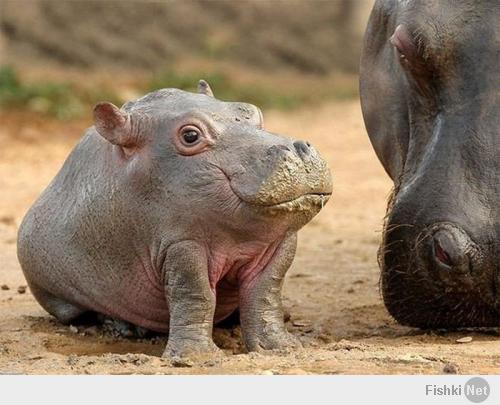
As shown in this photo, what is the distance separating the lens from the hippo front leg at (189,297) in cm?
452

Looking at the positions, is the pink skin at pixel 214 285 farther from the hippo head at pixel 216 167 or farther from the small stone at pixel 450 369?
the small stone at pixel 450 369

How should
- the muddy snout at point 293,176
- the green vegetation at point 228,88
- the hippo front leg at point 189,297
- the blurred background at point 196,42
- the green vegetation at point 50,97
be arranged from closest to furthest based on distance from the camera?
the muddy snout at point 293,176 → the hippo front leg at point 189,297 → the green vegetation at point 50,97 → the green vegetation at point 228,88 → the blurred background at point 196,42

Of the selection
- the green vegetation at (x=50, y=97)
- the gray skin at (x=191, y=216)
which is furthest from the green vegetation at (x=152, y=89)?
the gray skin at (x=191, y=216)

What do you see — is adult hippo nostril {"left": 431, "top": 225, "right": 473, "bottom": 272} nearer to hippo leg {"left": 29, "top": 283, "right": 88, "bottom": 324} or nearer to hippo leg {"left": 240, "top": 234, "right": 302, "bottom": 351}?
hippo leg {"left": 240, "top": 234, "right": 302, "bottom": 351}

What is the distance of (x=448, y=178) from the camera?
478cm

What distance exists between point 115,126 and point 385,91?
1578 millimetres

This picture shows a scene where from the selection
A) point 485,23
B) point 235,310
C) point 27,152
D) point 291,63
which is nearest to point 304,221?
point 235,310

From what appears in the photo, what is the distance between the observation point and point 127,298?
4891mm

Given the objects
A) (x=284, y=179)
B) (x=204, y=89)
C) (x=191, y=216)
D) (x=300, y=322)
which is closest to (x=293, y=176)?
Result: (x=284, y=179)

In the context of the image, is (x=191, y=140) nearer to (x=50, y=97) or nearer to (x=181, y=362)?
(x=181, y=362)

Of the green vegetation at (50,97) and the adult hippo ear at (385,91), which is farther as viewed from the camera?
the green vegetation at (50,97)

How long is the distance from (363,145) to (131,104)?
24.3 feet

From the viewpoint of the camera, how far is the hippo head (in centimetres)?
443

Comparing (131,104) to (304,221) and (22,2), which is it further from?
(22,2)
